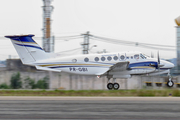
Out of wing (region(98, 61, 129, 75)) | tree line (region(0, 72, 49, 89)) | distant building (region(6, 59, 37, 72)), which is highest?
distant building (region(6, 59, 37, 72))

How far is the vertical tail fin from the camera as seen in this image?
2450 cm

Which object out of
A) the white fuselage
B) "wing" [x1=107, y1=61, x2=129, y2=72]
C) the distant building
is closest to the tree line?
the white fuselage

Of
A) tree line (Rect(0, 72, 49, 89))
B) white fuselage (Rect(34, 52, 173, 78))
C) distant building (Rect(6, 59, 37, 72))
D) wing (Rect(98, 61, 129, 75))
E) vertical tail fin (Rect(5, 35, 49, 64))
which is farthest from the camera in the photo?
distant building (Rect(6, 59, 37, 72))

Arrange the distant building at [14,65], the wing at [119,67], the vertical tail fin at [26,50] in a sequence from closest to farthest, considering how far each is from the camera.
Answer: the wing at [119,67] < the vertical tail fin at [26,50] < the distant building at [14,65]

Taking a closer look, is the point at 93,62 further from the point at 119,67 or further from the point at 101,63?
the point at 119,67

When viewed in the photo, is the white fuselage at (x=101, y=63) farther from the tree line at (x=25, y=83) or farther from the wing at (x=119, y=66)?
the tree line at (x=25, y=83)

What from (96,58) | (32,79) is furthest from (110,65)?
(32,79)

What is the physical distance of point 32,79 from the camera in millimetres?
31203

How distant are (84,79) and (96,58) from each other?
721 centimetres

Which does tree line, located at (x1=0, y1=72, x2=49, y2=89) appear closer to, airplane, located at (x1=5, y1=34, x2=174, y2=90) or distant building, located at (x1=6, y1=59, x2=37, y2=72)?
airplane, located at (x1=5, y1=34, x2=174, y2=90)

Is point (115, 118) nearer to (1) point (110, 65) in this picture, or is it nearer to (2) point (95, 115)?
(2) point (95, 115)

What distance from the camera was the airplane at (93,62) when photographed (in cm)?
2408

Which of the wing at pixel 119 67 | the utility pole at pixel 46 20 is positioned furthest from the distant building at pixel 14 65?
the wing at pixel 119 67

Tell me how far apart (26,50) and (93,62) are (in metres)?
6.40
